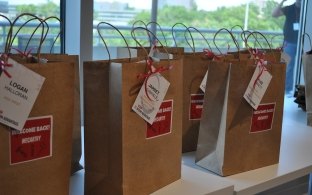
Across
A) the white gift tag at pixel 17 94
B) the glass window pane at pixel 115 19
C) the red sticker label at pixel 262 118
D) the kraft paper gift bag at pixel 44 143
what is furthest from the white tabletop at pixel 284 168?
the glass window pane at pixel 115 19

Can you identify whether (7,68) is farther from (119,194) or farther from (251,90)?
(251,90)

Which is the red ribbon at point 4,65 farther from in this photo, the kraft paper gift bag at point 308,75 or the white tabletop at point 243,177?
the kraft paper gift bag at point 308,75

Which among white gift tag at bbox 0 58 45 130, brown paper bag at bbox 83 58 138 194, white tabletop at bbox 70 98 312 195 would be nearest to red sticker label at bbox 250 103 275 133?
white tabletop at bbox 70 98 312 195

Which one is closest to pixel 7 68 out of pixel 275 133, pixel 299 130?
pixel 275 133

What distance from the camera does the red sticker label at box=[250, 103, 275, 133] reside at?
1315mm

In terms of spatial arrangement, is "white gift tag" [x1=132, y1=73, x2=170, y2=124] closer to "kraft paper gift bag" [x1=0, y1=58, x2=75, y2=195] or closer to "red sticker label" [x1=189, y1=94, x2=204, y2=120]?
"kraft paper gift bag" [x1=0, y1=58, x2=75, y2=195]

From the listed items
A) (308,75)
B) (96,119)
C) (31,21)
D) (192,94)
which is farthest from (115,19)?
(96,119)

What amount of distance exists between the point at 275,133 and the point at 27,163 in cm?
87

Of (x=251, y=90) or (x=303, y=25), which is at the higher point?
(x=303, y=25)

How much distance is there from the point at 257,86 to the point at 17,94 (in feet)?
2.52

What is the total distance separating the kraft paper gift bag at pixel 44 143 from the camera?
834mm

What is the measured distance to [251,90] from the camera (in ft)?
4.16

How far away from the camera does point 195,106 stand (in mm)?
1460

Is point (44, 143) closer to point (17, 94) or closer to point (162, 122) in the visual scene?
point (17, 94)
